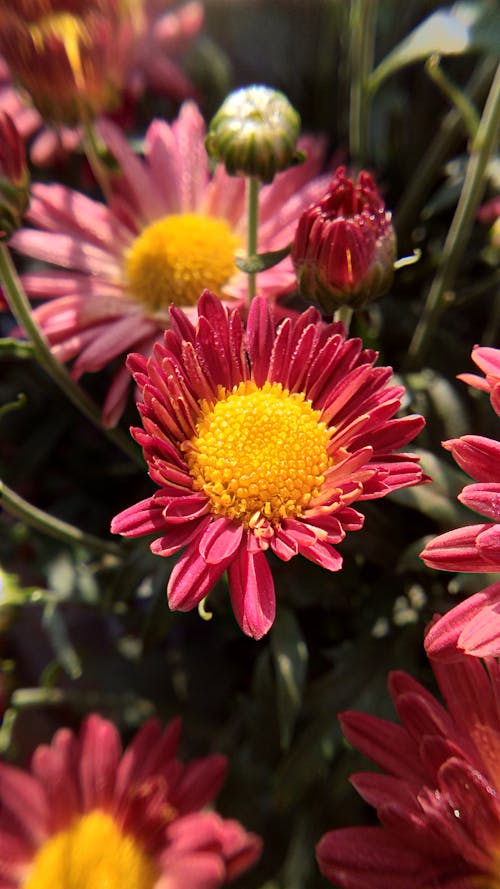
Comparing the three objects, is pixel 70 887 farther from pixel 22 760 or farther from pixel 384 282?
pixel 384 282

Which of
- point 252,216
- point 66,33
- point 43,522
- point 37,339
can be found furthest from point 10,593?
point 66,33

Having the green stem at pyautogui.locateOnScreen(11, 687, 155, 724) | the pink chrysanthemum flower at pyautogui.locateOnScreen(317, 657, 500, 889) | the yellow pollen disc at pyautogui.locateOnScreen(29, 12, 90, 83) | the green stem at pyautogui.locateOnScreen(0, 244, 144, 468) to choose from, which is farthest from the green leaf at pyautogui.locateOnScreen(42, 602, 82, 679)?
the yellow pollen disc at pyautogui.locateOnScreen(29, 12, 90, 83)

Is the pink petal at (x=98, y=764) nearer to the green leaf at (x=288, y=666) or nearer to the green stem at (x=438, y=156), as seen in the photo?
the green leaf at (x=288, y=666)

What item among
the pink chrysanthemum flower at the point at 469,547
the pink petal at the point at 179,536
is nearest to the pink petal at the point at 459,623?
the pink chrysanthemum flower at the point at 469,547

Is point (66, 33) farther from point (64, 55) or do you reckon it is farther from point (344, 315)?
point (344, 315)

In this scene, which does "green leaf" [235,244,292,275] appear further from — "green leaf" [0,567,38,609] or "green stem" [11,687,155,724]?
"green stem" [11,687,155,724]
